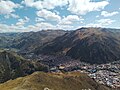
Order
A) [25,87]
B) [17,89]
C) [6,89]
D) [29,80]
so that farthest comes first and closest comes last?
[29,80]
[6,89]
[25,87]
[17,89]

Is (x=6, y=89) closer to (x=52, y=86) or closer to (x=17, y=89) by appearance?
(x=17, y=89)

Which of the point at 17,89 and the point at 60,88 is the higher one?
the point at 17,89

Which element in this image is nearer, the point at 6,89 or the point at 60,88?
the point at 6,89

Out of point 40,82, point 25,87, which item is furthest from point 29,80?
point 25,87

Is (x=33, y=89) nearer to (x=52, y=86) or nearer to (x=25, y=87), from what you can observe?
(x=25, y=87)

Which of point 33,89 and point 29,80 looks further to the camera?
point 29,80

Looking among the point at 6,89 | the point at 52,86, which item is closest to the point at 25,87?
the point at 6,89

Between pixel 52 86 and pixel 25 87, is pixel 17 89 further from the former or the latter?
pixel 52 86

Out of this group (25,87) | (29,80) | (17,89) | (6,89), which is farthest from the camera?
(29,80)
